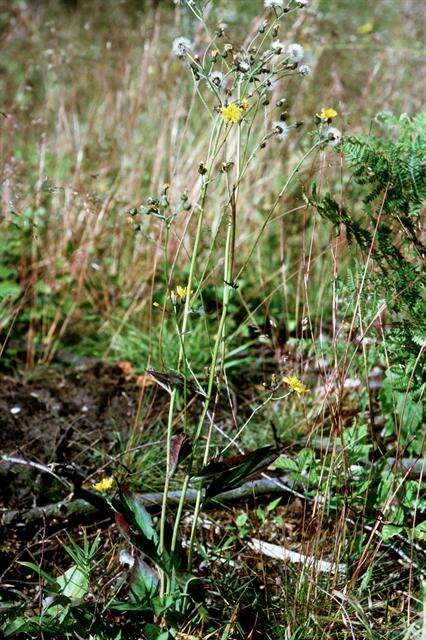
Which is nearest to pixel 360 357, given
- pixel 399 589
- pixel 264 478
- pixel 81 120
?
pixel 264 478

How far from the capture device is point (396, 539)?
71.8 inches

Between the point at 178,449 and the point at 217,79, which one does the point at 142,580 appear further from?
the point at 217,79

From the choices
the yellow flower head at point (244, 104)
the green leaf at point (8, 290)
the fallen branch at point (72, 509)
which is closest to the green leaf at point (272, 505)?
the fallen branch at point (72, 509)

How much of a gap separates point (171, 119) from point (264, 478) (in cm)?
214

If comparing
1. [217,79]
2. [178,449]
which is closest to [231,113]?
[217,79]

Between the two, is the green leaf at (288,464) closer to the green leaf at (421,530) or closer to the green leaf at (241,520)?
the green leaf at (241,520)

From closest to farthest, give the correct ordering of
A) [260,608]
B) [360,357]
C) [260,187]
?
[260,608] < [360,357] < [260,187]

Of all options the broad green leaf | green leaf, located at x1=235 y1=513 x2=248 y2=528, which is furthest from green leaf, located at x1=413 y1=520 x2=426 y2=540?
the broad green leaf

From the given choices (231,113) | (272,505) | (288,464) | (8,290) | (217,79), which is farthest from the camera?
(8,290)

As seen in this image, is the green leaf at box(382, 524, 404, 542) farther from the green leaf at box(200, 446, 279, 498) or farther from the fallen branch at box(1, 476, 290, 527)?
the green leaf at box(200, 446, 279, 498)

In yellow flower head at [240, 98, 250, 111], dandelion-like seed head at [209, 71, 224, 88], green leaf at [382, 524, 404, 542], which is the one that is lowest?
green leaf at [382, 524, 404, 542]

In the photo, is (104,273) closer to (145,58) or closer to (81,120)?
(145,58)

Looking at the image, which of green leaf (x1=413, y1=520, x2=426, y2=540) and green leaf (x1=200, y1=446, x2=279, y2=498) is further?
green leaf (x1=413, y1=520, x2=426, y2=540)

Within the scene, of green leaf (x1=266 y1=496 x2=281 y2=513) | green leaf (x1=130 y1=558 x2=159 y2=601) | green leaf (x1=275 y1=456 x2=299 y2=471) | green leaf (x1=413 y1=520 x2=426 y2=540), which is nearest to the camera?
green leaf (x1=130 y1=558 x2=159 y2=601)
